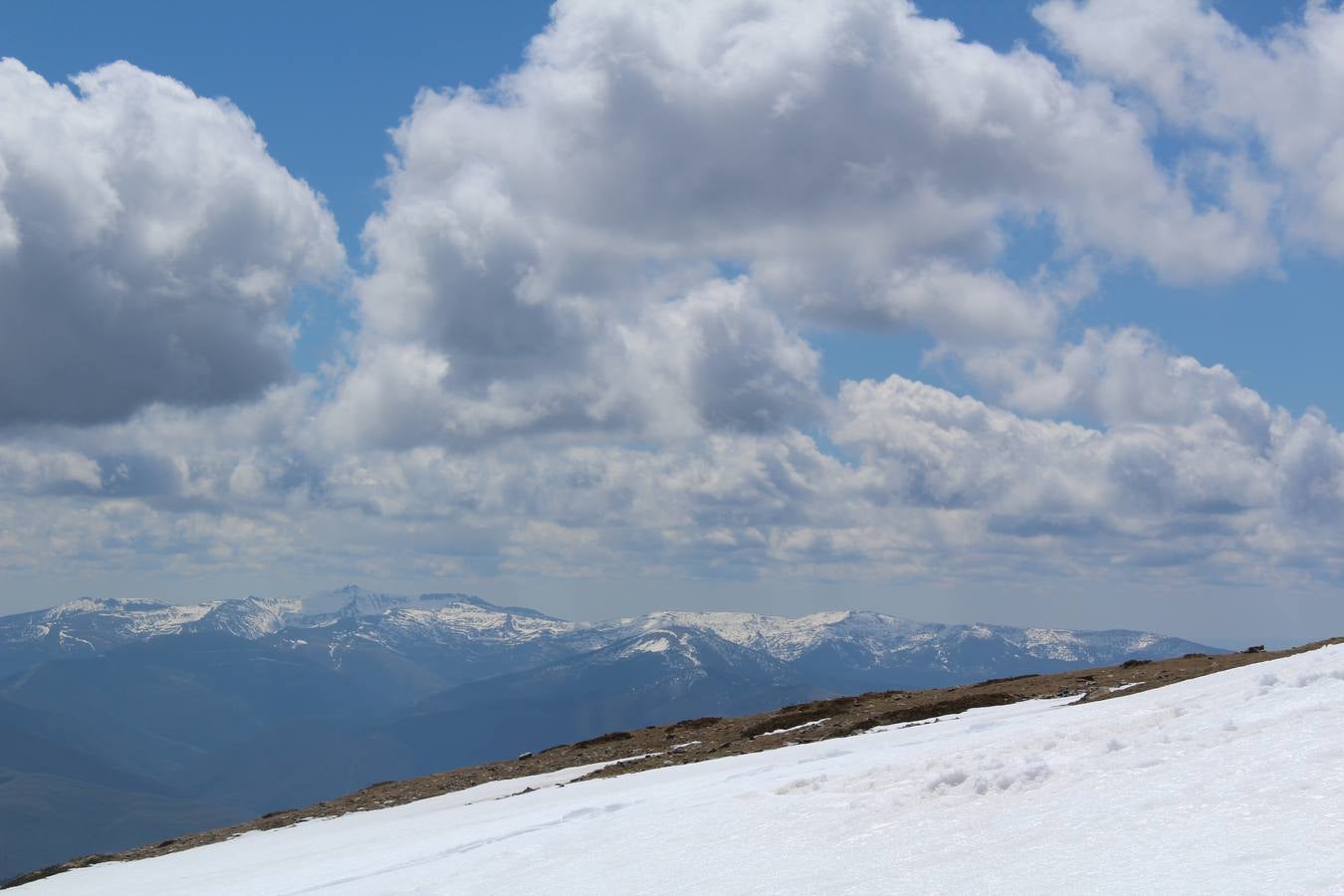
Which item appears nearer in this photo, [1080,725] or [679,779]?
[1080,725]

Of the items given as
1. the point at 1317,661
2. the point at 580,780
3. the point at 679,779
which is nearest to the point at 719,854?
the point at 679,779

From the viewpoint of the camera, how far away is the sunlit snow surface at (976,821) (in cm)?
1309

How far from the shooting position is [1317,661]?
70.1 feet

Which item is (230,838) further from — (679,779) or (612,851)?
(612,851)

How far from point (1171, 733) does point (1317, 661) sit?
5165mm

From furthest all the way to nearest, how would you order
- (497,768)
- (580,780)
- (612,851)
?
(497,768)
(580,780)
(612,851)

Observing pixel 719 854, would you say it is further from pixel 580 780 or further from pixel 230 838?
pixel 230 838

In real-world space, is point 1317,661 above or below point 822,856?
above

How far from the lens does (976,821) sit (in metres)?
16.2

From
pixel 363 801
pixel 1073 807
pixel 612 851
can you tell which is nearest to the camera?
pixel 1073 807

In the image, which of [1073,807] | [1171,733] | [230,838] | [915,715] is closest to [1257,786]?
[1073,807]

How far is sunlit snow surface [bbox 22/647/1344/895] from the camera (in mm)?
13094

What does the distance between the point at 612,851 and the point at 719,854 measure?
2.61 m

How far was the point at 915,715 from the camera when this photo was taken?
123 feet
